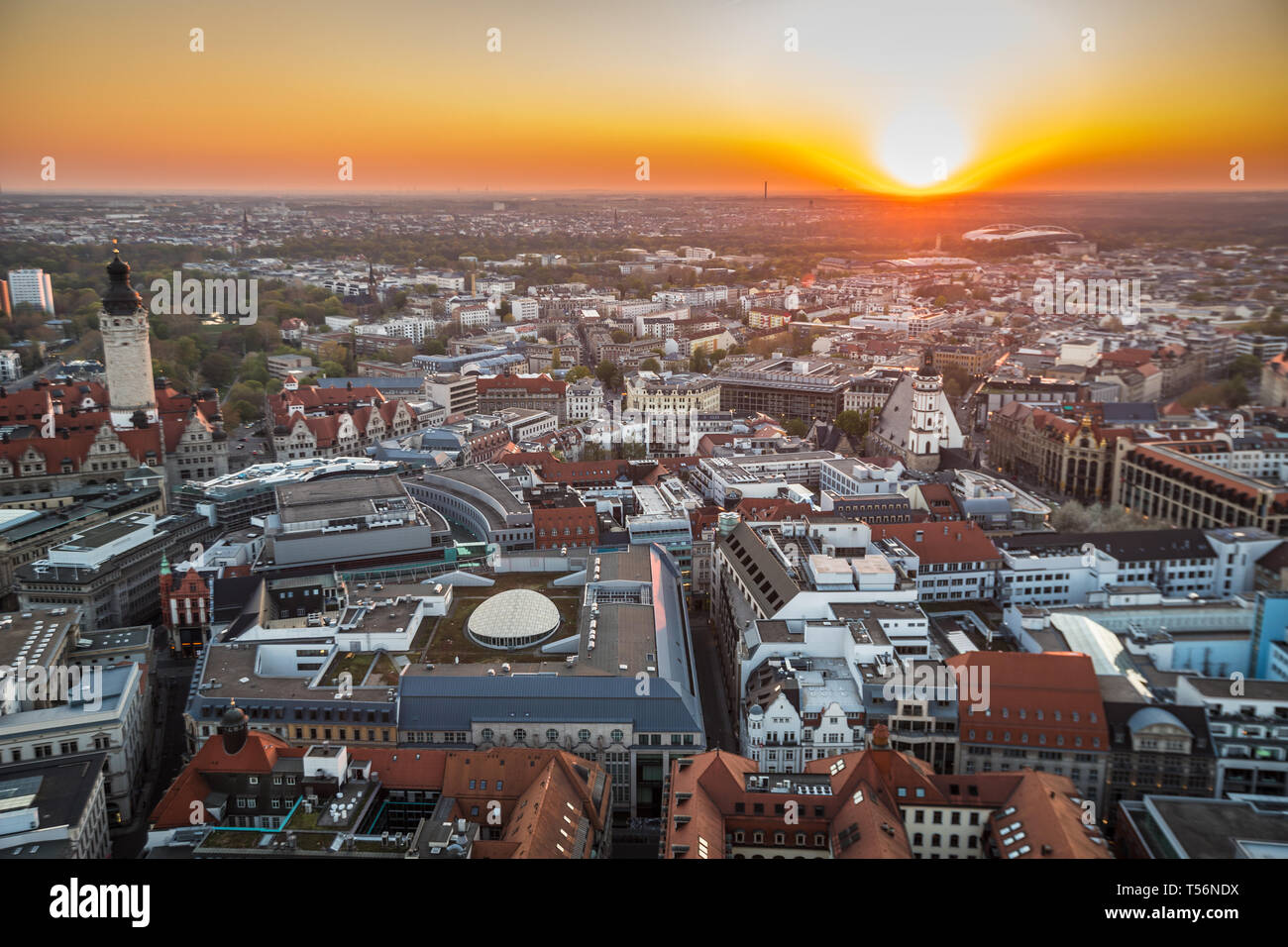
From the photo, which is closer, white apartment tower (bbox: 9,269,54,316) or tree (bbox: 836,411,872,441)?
tree (bbox: 836,411,872,441)

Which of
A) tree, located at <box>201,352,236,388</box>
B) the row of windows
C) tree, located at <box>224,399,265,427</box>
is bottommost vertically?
the row of windows

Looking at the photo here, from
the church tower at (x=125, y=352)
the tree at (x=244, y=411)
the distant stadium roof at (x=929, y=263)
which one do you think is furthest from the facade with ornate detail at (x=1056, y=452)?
the distant stadium roof at (x=929, y=263)

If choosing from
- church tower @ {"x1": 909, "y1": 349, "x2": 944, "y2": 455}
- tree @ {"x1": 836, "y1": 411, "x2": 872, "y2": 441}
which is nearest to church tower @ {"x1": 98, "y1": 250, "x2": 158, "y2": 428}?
tree @ {"x1": 836, "y1": 411, "x2": 872, "y2": 441}

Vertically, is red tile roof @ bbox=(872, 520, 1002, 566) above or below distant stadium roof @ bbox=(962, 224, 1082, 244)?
below

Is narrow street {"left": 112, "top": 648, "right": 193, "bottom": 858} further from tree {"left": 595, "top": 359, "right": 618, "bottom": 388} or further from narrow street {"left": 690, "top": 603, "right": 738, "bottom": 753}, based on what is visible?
tree {"left": 595, "top": 359, "right": 618, "bottom": 388}

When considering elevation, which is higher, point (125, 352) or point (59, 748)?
point (125, 352)

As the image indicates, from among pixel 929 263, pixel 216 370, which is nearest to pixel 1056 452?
pixel 216 370

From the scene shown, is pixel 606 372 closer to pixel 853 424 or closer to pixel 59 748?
pixel 853 424

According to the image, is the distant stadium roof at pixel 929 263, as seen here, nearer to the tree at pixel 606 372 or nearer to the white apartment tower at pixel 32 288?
the tree at pixel 606 372
